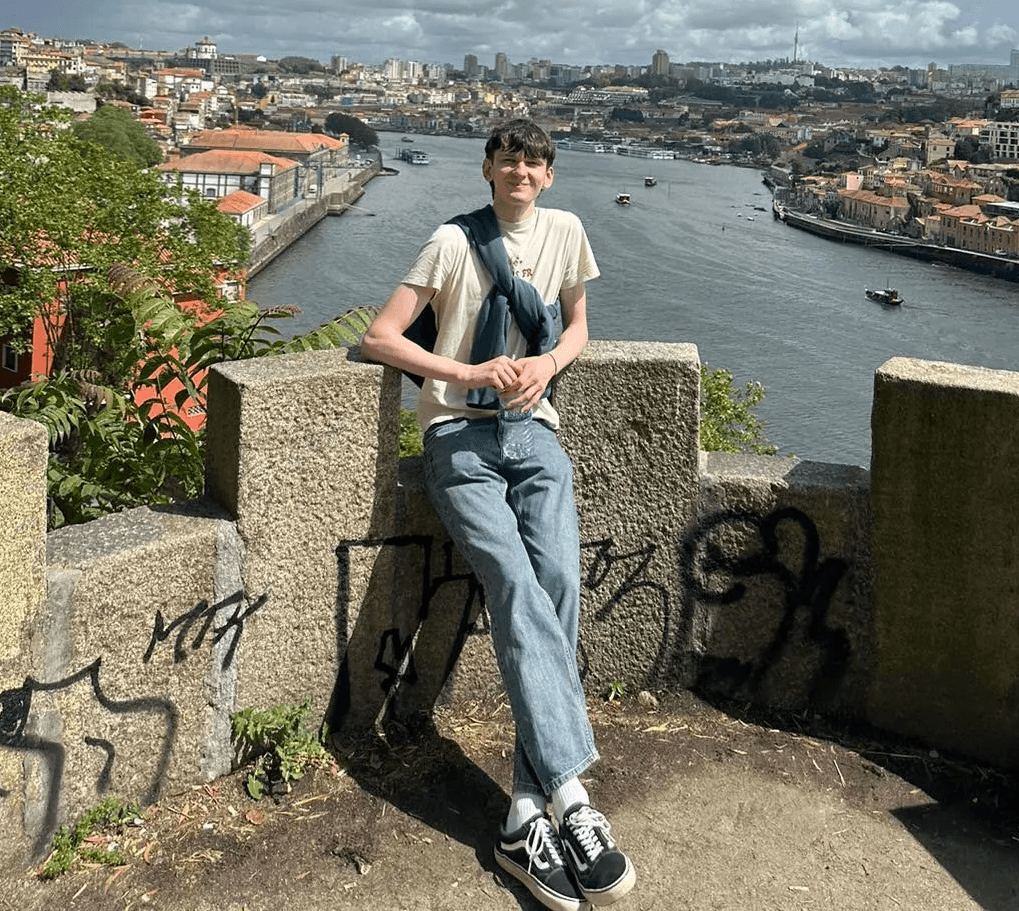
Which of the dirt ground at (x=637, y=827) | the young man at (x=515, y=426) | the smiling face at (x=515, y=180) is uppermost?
the smiling face at (x=515, y=180)

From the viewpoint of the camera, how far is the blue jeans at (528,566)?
7.41 feet

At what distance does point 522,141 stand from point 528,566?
32.3 inches

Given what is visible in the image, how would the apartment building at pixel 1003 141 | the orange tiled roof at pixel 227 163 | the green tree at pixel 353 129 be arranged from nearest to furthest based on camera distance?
the orange tiled roof at pixel 227 163 < the apartment building at pixel 1003 141 < the green tree at pixel 353 129

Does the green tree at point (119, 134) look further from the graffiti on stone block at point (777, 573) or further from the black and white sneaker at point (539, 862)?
the black and white sneaker at point (539, 862)

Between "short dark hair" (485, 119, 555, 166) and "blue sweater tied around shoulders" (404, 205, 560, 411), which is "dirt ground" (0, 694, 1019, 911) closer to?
"blue sweater tied around shoulders" (404, 205, 560, 411)

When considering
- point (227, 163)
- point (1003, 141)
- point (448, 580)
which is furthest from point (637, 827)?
point (1003, 141)

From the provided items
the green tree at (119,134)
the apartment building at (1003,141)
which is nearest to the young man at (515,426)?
the green tree at (119,134)

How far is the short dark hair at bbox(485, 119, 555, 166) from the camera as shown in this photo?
8.28ft

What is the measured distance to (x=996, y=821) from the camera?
96.4 inches

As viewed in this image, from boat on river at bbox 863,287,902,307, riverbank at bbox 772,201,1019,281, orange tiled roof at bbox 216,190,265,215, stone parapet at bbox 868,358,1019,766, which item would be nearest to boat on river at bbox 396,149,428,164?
riverbank at bbox 772,201,1019,281

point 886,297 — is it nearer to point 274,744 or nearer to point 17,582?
point 274,744

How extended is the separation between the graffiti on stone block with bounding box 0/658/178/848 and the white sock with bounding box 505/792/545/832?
0.63 m

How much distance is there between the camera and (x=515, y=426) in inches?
98.3

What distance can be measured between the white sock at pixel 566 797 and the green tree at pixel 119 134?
64.2 m
